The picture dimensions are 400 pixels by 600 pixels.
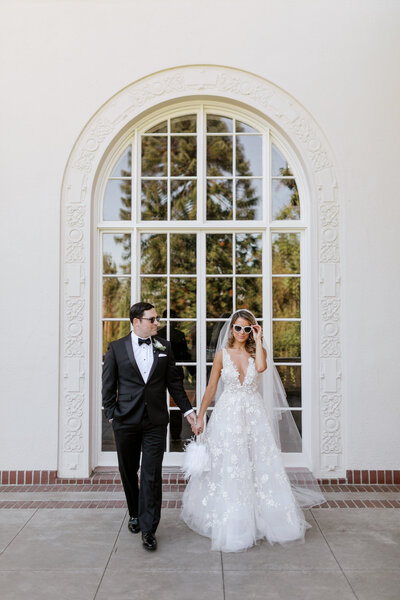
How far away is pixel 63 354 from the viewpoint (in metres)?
5.75

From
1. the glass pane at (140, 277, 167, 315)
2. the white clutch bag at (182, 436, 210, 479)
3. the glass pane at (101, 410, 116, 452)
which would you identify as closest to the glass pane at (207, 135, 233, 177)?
the glass pane at (140, 277, 167, 315)

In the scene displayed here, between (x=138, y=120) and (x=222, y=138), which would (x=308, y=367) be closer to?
(x=222, y=138)

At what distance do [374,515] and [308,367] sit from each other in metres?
1.68

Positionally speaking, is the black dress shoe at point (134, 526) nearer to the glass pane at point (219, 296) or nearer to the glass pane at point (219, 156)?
the glass pane at point (219, 296)

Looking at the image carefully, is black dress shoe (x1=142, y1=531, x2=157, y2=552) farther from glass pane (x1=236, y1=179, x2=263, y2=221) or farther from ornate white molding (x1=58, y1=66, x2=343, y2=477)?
glass pane (x1=236, y1=179, x2=263, y2=221)

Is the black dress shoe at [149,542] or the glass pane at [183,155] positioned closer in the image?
the black dress shoe at [149,542]

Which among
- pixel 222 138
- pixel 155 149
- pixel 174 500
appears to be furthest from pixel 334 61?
pixel 174 500

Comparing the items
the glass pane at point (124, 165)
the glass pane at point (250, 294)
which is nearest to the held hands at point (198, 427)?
the glass pane at point (250, 294)

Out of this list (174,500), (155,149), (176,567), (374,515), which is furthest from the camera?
(155,149)

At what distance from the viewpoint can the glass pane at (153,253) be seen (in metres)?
6.07

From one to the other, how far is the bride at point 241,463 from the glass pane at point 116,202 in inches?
84.0

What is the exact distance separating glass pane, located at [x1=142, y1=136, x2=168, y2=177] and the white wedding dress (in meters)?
2.59

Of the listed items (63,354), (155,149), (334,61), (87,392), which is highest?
(334,61)

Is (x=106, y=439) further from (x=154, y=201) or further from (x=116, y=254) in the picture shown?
(x=154, y=201)
